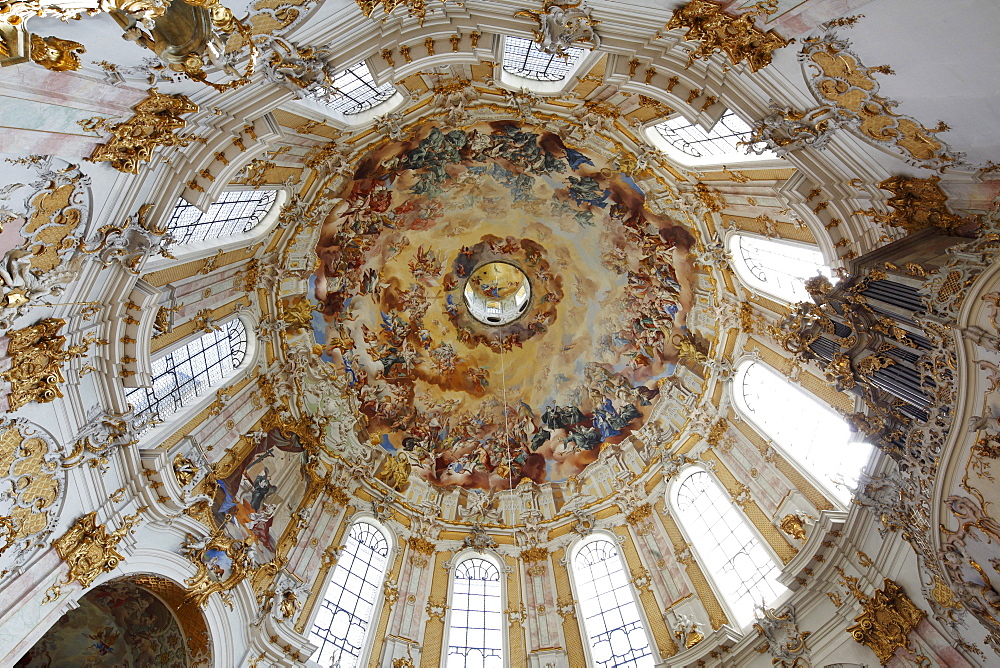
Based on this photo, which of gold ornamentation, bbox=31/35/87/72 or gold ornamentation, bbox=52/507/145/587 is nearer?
gold ornamentation, bbox=31/35/87/72

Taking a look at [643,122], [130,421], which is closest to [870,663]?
[643,122]

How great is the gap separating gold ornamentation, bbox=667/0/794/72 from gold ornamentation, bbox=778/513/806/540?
10.3m

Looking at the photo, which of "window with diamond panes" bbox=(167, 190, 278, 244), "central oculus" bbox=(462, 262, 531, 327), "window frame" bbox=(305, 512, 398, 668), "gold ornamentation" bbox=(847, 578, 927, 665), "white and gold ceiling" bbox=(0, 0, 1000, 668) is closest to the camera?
"white and gold ceiling" bbox=(0, 0, 1000, 668)

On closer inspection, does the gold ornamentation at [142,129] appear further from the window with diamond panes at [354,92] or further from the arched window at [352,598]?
the arched window at [352,598]

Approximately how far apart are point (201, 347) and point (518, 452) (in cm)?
1137

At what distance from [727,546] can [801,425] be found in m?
3.75

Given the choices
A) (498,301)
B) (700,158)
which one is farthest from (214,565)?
(700,158)

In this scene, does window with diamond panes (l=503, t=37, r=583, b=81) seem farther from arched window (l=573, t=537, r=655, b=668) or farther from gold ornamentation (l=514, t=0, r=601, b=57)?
arched window (l=573, t=537, r=655, b=668)

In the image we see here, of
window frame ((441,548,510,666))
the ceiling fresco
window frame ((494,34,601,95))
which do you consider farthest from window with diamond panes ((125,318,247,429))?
window frame ((494,34,601,95))

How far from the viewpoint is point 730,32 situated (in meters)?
8.82

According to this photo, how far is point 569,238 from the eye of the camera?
2214cm

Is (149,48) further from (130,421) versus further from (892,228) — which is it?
(892,228)

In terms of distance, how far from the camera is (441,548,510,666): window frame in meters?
16.5

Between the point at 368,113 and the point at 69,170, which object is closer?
the point at 69,170
